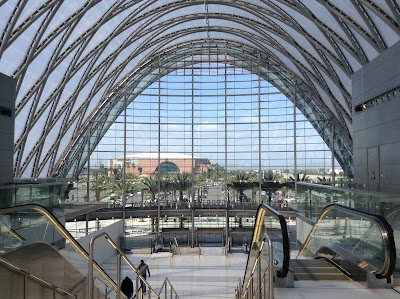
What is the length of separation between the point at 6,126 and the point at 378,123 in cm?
1540

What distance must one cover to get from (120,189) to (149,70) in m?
13.2

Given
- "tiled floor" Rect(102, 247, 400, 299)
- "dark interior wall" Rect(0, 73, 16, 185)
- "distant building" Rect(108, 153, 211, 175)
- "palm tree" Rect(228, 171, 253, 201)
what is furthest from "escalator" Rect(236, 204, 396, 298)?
"distant building" Rect(108, 153, 211, 175)

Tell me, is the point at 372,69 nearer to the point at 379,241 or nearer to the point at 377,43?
the point at 377,43

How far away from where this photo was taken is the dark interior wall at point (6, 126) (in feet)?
56.4

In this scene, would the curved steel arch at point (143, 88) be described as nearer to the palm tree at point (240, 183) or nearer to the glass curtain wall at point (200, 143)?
the glass curtain wall at point (200, 143)

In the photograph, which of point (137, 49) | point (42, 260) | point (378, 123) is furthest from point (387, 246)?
point (137, 49)

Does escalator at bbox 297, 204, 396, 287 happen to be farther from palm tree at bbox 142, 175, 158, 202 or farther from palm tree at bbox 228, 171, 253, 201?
palm tree at bbox 142, 175, 158, 202

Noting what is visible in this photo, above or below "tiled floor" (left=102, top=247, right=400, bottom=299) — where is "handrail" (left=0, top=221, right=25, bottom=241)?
above

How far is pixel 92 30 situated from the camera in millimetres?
31031

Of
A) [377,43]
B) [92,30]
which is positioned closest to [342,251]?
[377,43]

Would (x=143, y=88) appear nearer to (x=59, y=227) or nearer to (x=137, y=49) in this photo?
(x=137, y=49)

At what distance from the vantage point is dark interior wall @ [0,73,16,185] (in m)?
17.2

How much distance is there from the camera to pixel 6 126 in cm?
1756

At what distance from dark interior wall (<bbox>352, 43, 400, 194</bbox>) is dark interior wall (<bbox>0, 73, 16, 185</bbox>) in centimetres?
1511
